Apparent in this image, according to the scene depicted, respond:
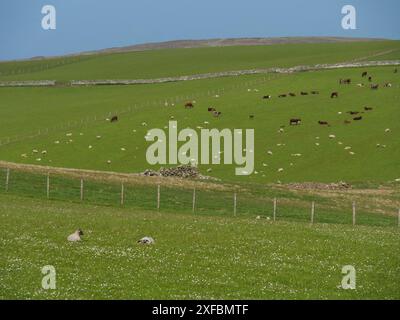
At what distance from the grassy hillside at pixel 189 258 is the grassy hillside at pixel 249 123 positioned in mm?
41388

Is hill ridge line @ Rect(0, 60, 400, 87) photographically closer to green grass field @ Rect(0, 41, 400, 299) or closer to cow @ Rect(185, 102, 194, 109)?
green grass field @ Rect(0, 41, 400, 299)

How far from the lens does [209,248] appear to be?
33.9m

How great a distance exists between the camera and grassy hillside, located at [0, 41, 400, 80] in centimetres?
16062

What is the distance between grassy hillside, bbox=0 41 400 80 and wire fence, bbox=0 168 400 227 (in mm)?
90790

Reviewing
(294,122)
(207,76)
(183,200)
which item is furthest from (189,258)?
(207,76)

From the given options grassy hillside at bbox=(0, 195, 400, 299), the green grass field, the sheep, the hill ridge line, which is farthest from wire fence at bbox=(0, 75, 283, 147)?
the sheep

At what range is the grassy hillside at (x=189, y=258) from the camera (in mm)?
25578

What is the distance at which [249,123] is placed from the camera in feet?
346

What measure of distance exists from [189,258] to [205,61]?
149713 mm

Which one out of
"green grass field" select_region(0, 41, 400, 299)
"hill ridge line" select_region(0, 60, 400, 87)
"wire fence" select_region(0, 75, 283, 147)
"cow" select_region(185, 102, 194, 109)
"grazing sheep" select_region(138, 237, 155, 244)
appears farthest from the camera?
"hill ridge line" select_region(0, 60, 400, 87)

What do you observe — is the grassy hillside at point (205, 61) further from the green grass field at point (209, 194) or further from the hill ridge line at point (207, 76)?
the hill ridge line at point (207, 76)

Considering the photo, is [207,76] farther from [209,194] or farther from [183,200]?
[183,200]

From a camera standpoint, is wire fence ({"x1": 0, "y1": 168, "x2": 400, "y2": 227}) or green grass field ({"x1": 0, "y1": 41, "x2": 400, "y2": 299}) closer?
green grass field ({"x1": 0, "y1": 41, "x2": 400, "y2": 299})

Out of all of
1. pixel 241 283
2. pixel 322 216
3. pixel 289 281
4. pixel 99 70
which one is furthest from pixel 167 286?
pixel 99 70
